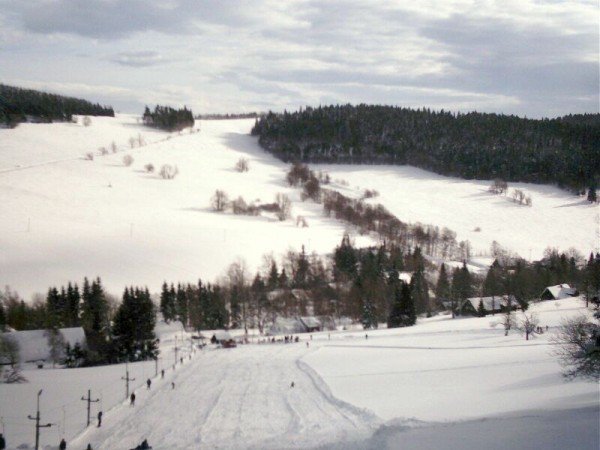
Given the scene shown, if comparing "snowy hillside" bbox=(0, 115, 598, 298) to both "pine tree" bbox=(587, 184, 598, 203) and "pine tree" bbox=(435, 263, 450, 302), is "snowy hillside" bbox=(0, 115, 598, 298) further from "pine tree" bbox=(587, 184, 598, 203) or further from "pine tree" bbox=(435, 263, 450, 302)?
"pine tree" bbox=(435, 263, 450, 302)

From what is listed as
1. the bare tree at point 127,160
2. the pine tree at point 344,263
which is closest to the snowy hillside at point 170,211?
the bare tree at point 127,160

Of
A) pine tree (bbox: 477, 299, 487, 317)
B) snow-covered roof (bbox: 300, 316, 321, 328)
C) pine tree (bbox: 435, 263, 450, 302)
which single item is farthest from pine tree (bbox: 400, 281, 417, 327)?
pine tree (bbox: 435, 263, 450, 302)

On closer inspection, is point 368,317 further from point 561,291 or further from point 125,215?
point 125,215

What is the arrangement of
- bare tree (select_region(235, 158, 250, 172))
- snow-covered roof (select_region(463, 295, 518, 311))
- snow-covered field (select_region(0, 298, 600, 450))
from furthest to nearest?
1. bare tree (select_region(235, 158, 250, 172))
2. snow-covered roof (select_region(463, 295, 518, 311))
3. snow-covered field (select_region(0, 298, 600, 450))

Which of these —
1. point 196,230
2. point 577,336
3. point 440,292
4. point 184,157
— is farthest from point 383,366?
point 184,157

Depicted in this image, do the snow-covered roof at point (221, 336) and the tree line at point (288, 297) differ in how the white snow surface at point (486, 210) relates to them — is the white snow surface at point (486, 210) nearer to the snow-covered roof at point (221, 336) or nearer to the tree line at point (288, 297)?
the tree line at point (288, 297)

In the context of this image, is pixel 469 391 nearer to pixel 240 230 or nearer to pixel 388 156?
pixel 240 230
